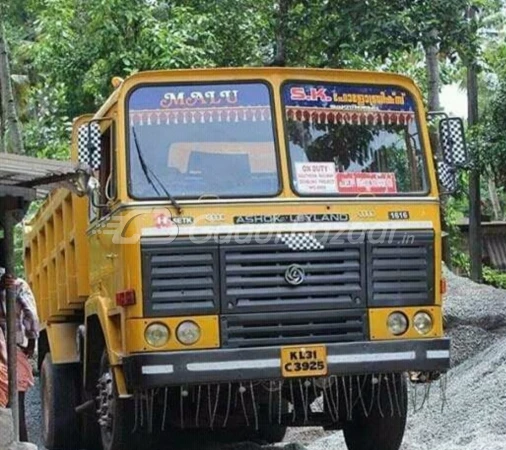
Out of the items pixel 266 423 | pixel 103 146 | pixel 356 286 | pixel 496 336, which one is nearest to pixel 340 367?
pixel 356 286

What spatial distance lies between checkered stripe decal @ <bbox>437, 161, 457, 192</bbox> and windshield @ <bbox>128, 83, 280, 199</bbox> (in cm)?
125

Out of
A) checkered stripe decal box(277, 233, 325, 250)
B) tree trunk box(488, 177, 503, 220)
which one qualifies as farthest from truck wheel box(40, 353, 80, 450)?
tree trunk box(488, 177, 503, 220)

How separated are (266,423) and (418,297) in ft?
5.55

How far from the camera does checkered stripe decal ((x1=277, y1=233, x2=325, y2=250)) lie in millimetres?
7020

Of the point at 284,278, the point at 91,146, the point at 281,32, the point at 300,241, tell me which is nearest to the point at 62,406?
the point at 91,146

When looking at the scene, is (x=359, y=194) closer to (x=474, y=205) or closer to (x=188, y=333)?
(x=188, y=333)

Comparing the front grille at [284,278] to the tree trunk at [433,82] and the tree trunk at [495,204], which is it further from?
the tree trunk at [495,204]

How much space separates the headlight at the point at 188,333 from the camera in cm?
691

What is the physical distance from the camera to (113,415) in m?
7.46

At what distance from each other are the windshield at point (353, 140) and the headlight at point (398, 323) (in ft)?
2.82

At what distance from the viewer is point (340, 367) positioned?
23.0ft

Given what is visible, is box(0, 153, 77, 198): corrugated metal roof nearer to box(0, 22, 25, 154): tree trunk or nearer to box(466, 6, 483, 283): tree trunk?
box(0, 22, 25, 154): tree trunk

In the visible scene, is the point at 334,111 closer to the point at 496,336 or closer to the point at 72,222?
the point at 72,222

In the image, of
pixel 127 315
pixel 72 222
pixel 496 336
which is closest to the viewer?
pixel 127 315
